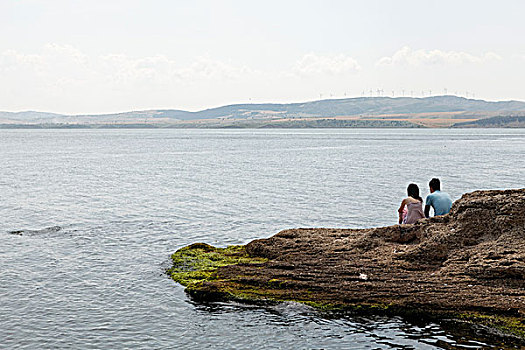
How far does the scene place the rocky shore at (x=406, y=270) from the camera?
15336mm

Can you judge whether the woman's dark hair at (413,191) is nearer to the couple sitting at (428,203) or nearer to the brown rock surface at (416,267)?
the couple sitting at (428,203)

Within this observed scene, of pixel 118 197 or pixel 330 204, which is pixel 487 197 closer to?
pixel 330 204

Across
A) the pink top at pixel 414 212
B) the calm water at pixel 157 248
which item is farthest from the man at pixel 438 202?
the calm water at pixel 157 248

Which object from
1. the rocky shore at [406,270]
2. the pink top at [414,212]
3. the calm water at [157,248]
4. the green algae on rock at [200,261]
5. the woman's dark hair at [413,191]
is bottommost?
the calm water at [157,248]

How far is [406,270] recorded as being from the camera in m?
17.5

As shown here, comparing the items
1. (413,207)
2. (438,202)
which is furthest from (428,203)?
(413,207)

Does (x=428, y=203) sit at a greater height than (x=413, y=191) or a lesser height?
lesser

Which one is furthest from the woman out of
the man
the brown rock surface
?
the brown rock surface

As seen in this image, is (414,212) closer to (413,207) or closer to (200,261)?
(413,207)

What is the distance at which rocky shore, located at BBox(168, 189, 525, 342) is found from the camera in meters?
15.3

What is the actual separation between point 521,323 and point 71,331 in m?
11.6

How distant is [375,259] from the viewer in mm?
18438

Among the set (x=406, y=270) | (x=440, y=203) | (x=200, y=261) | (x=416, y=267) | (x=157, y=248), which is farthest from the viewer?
(x=157, y=248)

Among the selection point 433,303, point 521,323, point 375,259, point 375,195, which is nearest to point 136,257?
point 375,259
